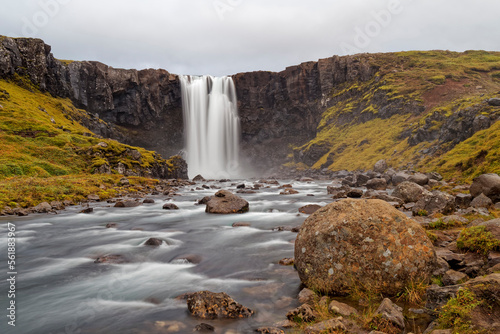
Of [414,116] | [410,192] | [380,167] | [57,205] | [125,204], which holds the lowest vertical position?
[380,167]

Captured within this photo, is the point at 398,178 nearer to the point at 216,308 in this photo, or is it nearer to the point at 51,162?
the point at 216,308

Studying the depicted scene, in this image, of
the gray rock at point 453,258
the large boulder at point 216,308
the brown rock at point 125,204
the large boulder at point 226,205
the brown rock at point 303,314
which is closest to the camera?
the brown rock at point 303,314

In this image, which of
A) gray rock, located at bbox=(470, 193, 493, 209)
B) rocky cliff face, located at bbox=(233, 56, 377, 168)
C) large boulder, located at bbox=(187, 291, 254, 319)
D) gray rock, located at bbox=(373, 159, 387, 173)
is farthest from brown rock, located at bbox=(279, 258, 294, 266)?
rocky cliff face, located at bbox=(233, 56, 377, 168)

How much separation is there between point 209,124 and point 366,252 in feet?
417

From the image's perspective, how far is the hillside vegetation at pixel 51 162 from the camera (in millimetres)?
27375

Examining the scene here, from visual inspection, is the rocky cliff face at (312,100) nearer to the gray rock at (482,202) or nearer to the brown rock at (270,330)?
the gray rock at (482,202)

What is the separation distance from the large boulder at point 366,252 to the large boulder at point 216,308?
6.65ft

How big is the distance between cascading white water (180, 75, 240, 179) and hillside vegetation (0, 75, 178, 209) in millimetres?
57190

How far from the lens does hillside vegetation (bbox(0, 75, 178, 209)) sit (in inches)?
1078

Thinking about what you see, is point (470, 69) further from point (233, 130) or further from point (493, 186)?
point (493, 186)

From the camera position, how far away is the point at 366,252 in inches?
272

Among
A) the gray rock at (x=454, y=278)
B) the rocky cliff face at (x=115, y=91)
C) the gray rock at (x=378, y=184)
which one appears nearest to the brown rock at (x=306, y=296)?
the gray rock at (x=454, y=278)

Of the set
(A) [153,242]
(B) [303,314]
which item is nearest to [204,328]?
(B) [303,314]

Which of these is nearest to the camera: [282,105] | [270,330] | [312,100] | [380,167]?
[270,330]
